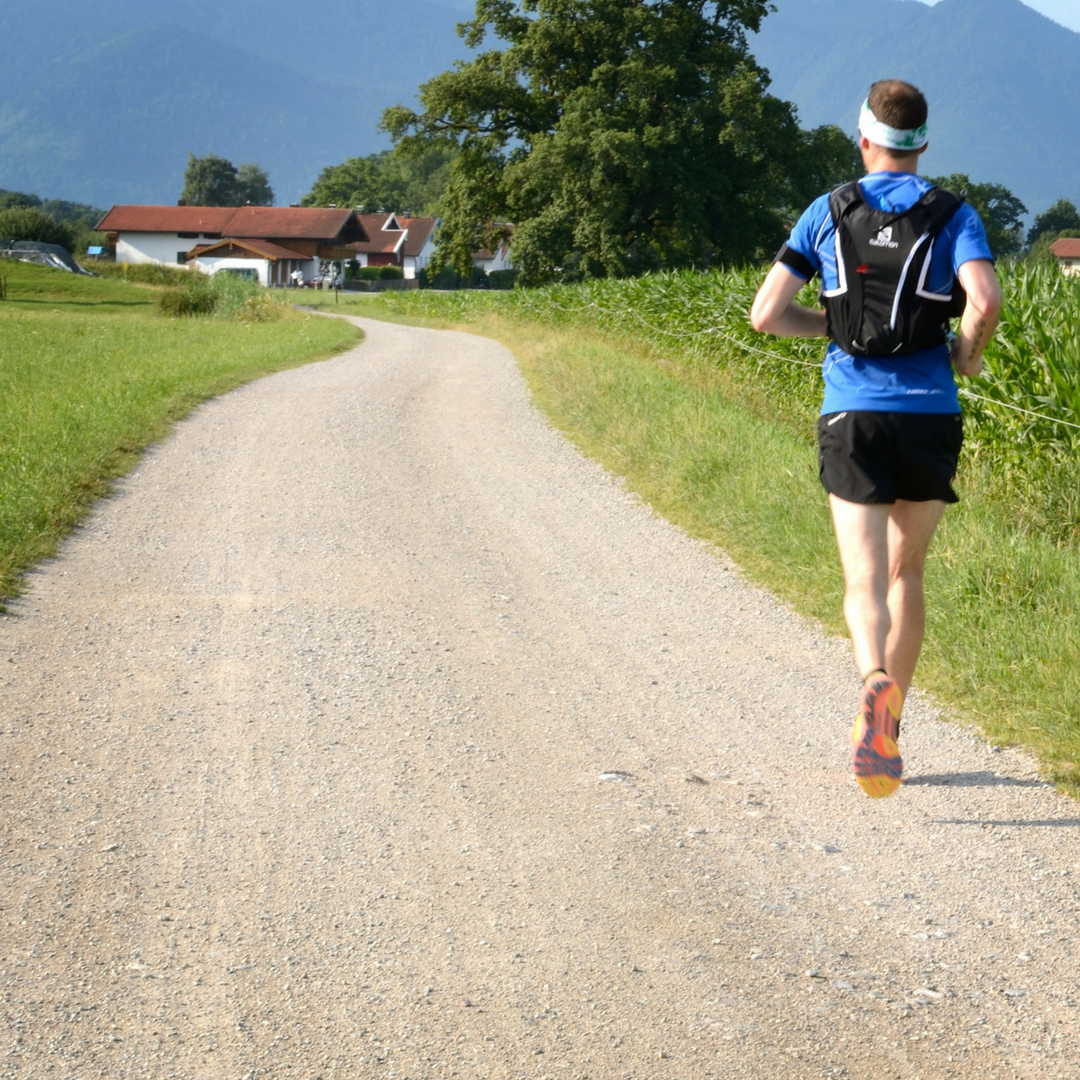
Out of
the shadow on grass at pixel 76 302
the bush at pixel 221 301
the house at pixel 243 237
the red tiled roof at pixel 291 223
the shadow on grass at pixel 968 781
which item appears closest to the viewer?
the shadow on grass at pixel 968 781

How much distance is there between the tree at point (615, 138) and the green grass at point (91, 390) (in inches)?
453

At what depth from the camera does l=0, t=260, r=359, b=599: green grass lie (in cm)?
818

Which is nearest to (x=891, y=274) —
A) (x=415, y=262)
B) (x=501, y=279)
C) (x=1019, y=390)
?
(x=1019, y=390)

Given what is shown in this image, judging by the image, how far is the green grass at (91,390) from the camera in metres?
8.18

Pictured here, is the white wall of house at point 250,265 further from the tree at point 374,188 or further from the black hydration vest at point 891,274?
the black hydration vest at point 891,274

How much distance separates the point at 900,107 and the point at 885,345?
2.45 ft

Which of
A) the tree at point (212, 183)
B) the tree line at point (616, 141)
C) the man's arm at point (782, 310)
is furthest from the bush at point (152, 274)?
the tree at point (212, 183)

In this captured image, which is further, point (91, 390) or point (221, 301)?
point (221, 301)

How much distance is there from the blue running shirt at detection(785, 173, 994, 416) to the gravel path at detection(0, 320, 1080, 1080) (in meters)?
1.34

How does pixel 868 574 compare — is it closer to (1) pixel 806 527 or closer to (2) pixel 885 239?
(2) pixel 885 239

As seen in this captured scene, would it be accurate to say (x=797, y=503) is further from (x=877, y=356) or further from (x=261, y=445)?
(x=261, y=445)

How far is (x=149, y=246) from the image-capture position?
351 feet

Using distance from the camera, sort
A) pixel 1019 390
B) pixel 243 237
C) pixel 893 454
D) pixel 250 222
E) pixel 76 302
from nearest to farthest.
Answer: pixel 893 454 → pixel 1019 390 → pixel 76 302 → pixel 243 237 → pixel 250 222

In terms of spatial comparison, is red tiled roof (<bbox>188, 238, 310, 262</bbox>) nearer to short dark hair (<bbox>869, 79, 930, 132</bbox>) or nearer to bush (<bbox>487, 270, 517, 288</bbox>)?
bush (<bbox>487, 270, 517, 288</bbox>)
